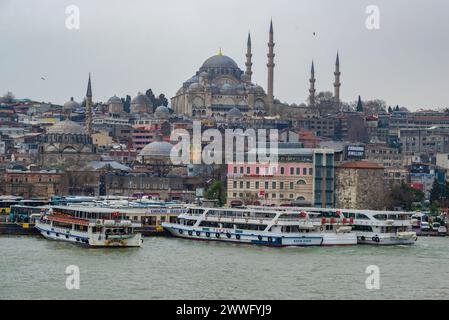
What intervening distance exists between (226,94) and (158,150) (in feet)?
70.6

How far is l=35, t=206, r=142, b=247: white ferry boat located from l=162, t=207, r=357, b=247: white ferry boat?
5.58 ft

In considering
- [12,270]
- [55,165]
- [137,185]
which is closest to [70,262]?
[12,270]

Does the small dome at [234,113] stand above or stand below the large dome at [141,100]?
below

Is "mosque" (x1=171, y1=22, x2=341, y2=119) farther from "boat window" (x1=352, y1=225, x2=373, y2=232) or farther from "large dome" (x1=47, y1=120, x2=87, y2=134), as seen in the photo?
"boat window" (x1=352, y1=225, x2=373, y2=232)

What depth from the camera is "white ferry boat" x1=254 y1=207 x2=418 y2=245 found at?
2909cm

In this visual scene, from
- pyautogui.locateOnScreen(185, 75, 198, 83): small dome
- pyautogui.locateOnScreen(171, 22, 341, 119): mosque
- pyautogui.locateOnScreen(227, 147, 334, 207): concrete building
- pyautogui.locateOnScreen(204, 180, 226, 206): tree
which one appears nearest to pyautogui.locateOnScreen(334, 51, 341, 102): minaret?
pyautogui.locateOnScreen(171, 22, 341, 119): mosque

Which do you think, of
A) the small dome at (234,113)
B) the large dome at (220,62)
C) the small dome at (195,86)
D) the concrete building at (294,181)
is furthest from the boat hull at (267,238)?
the large dome at (220,62)

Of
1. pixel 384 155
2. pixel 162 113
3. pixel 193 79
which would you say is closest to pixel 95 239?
pixel 384 155

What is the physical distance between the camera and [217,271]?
2238 centimetres

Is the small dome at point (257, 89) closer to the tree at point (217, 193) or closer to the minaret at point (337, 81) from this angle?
the minaret at point (337, 81)

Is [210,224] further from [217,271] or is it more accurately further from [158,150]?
[158,150]

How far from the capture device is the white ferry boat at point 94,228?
26.4 metres

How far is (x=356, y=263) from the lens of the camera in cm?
2423
